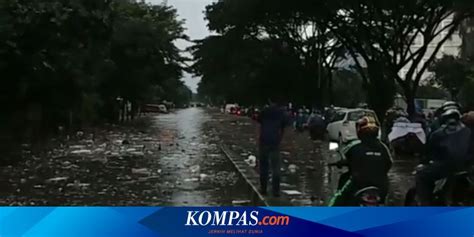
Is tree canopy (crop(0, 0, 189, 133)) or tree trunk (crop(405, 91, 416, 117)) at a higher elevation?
tree canopy (crop(0, 0, 189, 133))

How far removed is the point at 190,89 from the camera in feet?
11.4

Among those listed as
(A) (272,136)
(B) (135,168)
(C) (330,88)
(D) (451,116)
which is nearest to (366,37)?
(C) (330,88)

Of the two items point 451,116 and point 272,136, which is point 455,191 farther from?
point 272,136

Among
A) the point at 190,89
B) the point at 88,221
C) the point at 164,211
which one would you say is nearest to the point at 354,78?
the point at 190,89

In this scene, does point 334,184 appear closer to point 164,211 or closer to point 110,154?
point 164,211

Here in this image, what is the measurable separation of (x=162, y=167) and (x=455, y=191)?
4.59ft

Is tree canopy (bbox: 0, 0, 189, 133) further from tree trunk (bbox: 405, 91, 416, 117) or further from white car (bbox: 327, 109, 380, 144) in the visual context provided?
tree trunk (bbox: 405, 91, 416, 117)

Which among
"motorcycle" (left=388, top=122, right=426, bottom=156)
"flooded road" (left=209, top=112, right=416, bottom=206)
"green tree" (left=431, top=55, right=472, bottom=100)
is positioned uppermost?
"green tree" (left=431, top=55, right=472, bottom=100)

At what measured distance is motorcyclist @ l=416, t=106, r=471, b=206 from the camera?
345 centimetres

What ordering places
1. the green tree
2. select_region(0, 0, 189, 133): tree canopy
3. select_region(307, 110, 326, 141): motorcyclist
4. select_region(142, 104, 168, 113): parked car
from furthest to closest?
select_region(307, 110, 326, 141): motorcyclist
select_region(142, 104, 168, 113): parked car
the green tree
select_region(0, 0, 189, 133): tree canopy

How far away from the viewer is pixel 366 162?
3.58 m

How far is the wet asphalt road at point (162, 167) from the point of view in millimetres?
3510

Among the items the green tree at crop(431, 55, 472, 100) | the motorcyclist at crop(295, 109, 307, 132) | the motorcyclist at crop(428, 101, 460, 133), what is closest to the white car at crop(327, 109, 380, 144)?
the motorcyclist at crop(295, 109, 307, 132)

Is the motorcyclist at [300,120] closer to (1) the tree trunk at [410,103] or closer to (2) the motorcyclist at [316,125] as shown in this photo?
(2) the motorcyclist at [316,125]
